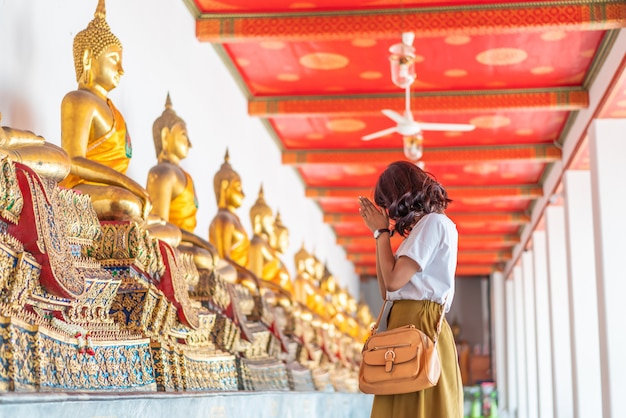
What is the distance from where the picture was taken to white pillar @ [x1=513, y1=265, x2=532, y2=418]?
1640 centimetres

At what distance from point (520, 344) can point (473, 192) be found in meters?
4.64

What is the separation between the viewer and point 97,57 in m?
4.18

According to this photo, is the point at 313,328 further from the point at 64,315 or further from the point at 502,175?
the point at 64,315

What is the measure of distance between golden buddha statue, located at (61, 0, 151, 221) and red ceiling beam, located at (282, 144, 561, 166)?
7183 millimetres

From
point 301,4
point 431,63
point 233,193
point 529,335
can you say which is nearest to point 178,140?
point 233,193

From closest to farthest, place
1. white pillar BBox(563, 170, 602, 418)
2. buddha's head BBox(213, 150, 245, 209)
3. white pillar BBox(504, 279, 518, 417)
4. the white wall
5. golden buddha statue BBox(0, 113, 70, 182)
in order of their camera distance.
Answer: golden buddha statue BBox(0, 113, 70, 182)
the white wall
buddha's head BBox(213, 150, 245, 209)
white pillar BBox(563, 170, 602, 418)
white pillar BBox(504, 279, 518, 417)

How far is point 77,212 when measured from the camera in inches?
133

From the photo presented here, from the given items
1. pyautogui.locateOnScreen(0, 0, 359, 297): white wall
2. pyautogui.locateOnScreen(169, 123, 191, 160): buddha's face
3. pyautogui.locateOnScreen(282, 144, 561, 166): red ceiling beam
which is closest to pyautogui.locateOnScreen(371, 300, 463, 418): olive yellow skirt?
pyautogui.locateOnScreen(0, 0, 359, 297): white wall

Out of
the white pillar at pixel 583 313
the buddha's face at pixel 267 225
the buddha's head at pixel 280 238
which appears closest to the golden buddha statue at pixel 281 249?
the buddha's head at pixel 280 238

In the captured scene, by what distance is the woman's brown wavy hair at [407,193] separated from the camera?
2.70m

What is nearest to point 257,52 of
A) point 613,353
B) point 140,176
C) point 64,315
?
point 140,176

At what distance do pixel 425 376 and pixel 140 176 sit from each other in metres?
3.82

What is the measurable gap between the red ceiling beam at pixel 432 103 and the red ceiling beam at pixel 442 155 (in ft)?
6.58

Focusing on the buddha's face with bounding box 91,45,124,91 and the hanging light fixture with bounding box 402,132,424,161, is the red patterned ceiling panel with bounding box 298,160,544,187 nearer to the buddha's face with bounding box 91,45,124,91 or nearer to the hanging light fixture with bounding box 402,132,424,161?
the hanging light fixture with bounding box 402,132,424,161
